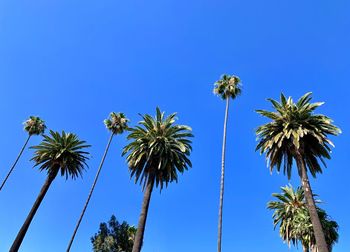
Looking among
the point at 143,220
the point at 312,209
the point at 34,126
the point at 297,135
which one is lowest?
the point at 143,220

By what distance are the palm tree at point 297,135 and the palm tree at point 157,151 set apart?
8.86 metres

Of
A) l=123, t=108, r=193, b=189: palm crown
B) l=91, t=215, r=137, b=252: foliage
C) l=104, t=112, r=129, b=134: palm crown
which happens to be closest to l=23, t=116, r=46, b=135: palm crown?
l=104, t=112, r=129, b=134: palm crown

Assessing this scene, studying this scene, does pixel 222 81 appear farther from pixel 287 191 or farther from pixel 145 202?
pixel 145 202

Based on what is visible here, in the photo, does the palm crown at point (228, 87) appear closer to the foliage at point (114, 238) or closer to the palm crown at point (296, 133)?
the palm crown at point (296, 133)

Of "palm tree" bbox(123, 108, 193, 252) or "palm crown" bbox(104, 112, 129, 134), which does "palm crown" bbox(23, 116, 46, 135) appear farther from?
"palm tree" bbox(123, 108, 193, 252)

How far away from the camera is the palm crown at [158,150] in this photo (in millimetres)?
32688

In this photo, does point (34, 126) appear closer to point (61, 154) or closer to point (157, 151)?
point (61, 154)

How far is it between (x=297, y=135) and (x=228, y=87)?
726 inches

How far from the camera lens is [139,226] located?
94.9 ft

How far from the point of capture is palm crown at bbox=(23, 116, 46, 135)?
59.5 meters

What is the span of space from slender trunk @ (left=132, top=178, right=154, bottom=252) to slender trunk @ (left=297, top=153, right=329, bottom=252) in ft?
47.8

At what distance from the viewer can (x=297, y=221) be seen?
41688 millimetres

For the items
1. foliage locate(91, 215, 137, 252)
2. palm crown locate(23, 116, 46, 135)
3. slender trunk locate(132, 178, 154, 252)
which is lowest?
slender trunk locate(132, 178, 154, 252)

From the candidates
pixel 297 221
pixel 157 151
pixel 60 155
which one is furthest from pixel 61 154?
pixel 297 221
